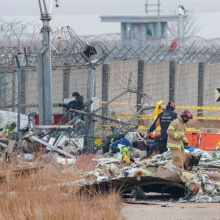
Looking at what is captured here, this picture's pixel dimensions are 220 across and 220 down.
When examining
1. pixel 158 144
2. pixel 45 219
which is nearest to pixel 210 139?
pixel 158 144

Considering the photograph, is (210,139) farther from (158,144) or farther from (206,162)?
(206,162)

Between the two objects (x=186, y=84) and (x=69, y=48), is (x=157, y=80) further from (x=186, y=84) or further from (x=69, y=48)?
(x=69, y=48)

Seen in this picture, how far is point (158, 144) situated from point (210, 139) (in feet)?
10.7

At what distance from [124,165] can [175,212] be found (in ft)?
14.3

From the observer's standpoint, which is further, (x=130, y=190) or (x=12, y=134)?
(x=12, y=134)

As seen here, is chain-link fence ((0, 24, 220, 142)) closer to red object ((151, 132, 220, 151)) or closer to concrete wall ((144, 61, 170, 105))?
concrete wall ((144, 61, 170, 105))

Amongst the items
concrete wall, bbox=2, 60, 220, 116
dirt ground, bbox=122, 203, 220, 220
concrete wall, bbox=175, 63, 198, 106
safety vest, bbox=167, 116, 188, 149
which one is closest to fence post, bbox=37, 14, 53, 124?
concrete wall, bbox=2, 60, 220, 116

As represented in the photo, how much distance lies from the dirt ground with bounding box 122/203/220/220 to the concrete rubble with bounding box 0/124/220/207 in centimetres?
46

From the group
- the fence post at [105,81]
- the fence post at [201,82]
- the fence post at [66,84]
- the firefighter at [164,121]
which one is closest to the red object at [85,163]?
the firefighter at [164,121]

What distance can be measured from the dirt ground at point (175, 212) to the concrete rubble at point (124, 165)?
463 mm

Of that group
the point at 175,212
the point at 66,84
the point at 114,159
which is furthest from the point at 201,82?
the point at 175,212

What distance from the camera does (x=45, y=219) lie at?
9.23 meters

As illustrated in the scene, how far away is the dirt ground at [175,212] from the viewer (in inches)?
441

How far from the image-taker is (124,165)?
626 inches
